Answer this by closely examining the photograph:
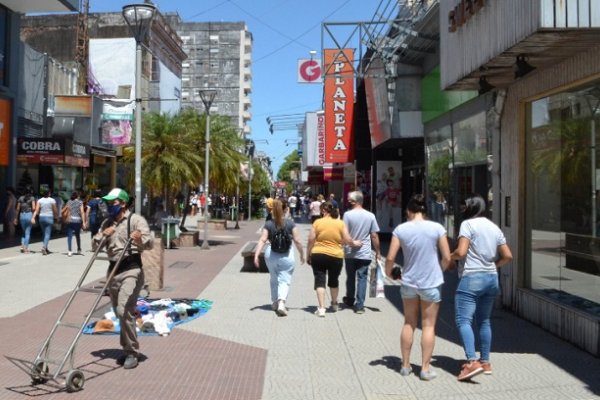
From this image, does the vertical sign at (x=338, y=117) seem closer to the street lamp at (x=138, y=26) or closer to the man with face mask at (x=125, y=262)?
the street lamp at (x=138, y=26)

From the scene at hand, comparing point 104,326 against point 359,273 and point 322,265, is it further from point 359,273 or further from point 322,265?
point 359,273

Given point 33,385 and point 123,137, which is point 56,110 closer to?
point 123,137

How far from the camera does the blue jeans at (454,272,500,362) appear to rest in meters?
6.02

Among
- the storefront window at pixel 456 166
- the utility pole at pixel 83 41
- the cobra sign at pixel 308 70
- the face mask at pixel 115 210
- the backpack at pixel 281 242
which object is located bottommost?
the backpack at pixel 281 242

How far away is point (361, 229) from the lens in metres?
9.25

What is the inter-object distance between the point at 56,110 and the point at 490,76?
842 inches

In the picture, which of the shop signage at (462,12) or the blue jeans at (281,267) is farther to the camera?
the blue jeans at (281,267)

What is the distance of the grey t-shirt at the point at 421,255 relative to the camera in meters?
5.98

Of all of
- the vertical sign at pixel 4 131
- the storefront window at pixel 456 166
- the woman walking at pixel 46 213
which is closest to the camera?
the storefront window at pixel 456 166

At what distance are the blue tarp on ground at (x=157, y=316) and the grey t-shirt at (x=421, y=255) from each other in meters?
3.40

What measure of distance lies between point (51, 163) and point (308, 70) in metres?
9.50

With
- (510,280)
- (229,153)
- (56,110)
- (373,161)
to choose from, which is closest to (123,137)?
(56,110)

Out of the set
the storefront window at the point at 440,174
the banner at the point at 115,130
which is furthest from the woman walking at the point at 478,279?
the banner at the point at 115,130

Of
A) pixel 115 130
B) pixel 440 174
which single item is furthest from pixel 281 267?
pixel 115 130
